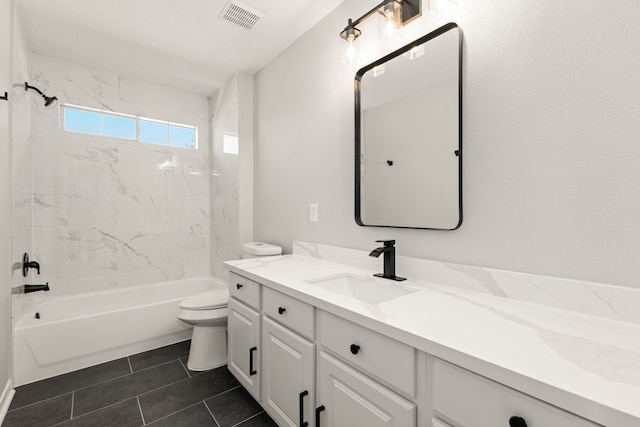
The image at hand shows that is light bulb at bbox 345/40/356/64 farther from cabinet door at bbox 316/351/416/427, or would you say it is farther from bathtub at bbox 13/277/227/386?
bathtub at bbox 13/277/227/386

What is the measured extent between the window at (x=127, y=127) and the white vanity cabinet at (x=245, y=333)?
2.02 metres

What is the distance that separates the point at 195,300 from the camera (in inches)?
90.3

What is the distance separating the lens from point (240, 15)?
6.52 ft

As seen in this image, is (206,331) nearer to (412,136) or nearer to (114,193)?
(114,193)

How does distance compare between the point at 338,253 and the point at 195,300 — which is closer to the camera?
the point at 338,253

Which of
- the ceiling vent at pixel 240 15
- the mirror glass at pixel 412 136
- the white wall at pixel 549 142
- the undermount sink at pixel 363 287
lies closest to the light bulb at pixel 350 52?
the mirror glass at pixel 412 136

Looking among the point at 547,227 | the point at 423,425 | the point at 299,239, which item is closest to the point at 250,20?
the point at 299,239

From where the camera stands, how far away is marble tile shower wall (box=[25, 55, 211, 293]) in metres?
2.58

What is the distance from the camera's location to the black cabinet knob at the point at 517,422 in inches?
25.4

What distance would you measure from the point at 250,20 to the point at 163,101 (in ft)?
5.31

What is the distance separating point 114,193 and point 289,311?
2463mm

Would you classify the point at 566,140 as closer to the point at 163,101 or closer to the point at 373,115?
the point at 373,115

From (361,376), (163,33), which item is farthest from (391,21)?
(163,33)

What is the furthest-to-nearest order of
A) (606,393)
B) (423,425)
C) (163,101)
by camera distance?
(163,101) < (423,425) < (606,393)
